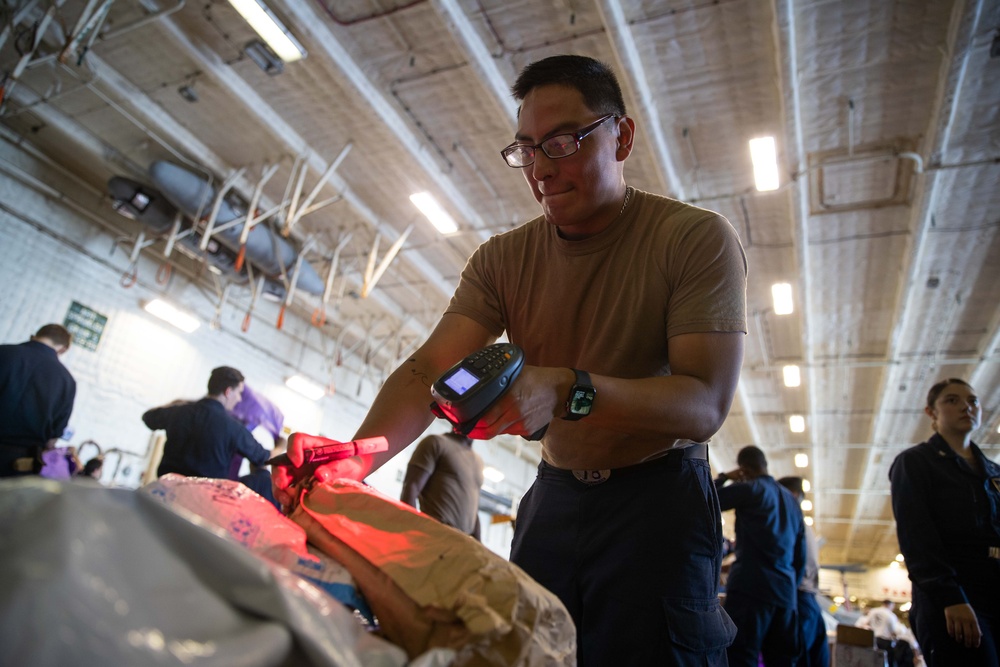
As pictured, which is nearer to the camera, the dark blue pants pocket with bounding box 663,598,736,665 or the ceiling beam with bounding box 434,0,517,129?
the dark blue pants pocket with bounding box 663,598,736,665

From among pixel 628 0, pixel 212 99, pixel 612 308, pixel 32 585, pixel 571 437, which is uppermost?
pixel 628 0

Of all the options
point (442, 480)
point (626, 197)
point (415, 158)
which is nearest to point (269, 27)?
point (415, 158)

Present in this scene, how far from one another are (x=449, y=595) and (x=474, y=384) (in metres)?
0.29

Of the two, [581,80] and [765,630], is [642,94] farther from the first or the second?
[581,80]

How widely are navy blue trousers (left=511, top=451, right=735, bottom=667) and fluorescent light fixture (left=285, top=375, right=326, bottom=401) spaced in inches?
416

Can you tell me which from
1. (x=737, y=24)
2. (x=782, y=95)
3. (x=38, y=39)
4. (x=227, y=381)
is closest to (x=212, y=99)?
(x=38, y=39)

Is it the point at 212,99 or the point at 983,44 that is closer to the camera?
the point at 983,44

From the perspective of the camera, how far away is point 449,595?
0.66m

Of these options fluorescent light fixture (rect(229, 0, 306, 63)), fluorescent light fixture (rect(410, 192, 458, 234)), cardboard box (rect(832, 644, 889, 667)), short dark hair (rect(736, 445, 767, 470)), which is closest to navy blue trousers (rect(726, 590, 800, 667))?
short dark hair (rect(736, 445, 767, 470))

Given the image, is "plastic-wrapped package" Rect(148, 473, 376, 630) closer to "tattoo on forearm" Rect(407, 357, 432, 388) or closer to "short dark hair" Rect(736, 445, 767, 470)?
"tattoo on forearm" Rect(407, 357, 432, 388)

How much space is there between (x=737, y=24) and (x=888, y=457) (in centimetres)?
1574

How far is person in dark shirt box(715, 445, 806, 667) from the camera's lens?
357 centimetres

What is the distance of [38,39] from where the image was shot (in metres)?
5.39

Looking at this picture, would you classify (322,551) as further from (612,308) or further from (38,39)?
(38,39)
